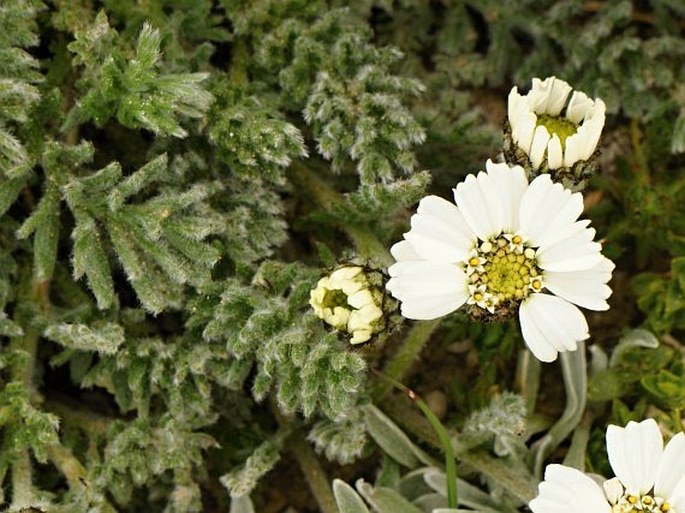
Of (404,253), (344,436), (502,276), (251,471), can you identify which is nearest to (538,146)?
(502,276)

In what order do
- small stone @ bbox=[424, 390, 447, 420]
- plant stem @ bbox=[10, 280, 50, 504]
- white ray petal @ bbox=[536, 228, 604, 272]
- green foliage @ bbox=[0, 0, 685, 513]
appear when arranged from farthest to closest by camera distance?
small stone @ bbox=[424, 390, 447, 420], plant stem @ bbox=[10, 280, 50, 504], green foliage @ bbox=[0, 0, 685, 513], white ray petal @ bbox=[536, 228, 604, 272]

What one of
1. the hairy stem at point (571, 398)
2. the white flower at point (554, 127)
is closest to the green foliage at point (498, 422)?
the hairy stem at point (571, 398)

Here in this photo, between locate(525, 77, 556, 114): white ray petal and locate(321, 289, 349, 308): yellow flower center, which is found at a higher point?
locate(525, 77, 556, 114): white ray petal

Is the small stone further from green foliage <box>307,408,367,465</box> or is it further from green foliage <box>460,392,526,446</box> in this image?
green foliage <box>307,408,367,465</box>

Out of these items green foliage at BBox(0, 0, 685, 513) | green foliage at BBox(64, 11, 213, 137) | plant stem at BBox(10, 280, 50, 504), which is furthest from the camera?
plant stem at BBox(10, 280, 50, 504)

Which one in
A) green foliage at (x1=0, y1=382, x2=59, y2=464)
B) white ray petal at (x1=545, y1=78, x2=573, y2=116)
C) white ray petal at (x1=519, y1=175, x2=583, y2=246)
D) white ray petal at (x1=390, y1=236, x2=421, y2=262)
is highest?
white ray petal at (x1=545, y1=78, x2=573, y2=116)

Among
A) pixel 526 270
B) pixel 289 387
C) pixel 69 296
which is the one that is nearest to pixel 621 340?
pixel 526 270

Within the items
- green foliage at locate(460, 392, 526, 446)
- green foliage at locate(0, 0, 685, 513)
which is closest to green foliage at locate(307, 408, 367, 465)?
green foliage at locate(0, 0, 685, 513)

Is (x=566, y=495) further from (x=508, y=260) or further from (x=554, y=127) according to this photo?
(x=554, y=127)
